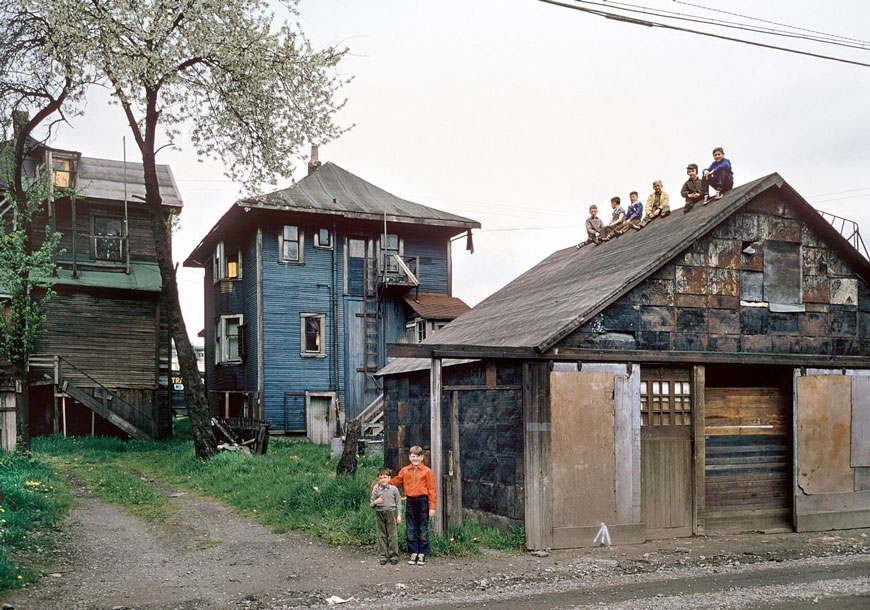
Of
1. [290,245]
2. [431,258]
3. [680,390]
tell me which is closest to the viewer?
[680,390]

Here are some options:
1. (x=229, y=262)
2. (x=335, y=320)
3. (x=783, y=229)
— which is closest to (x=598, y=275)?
(x=783, y=229)

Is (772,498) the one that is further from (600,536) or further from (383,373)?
(383,373)

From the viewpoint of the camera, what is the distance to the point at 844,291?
1599 centimetres

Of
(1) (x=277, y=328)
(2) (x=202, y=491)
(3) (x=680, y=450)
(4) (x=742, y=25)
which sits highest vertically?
(4) (x=742, y=25)

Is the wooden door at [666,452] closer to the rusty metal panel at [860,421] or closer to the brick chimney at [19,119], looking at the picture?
the rusty metal panel at [860,421]

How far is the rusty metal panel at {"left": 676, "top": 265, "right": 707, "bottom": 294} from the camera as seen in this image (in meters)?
14.4

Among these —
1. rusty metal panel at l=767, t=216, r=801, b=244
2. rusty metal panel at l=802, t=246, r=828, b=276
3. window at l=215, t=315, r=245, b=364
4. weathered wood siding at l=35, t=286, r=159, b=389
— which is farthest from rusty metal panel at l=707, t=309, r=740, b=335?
weathered wood siding at l=35, t=286, r=159, b=389

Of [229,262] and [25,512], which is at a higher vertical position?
[229,262]

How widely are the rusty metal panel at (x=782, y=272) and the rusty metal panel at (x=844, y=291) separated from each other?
34.7 inches

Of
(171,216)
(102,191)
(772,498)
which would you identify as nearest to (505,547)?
(772,498)

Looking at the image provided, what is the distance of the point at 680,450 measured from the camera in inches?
564

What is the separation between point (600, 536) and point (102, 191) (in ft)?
90.1

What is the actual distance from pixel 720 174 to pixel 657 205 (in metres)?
1.98

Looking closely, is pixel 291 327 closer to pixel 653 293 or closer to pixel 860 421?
pixel 653 293
